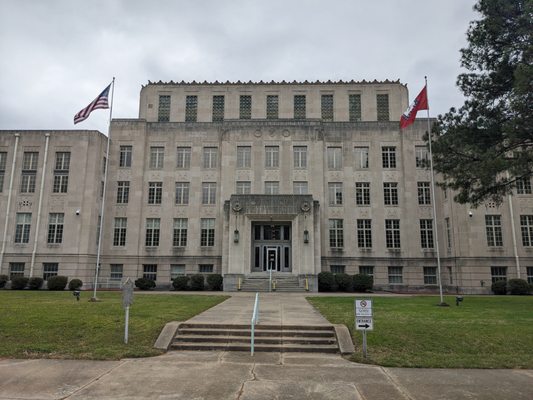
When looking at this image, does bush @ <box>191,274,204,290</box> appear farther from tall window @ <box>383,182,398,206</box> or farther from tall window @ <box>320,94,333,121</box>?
tall window @ <box>320,94,333,121</box>

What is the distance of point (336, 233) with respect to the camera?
37812mm

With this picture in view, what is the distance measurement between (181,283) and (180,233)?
5.49m

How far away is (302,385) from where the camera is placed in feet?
28.7

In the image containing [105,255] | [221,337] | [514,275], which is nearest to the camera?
[221,337]

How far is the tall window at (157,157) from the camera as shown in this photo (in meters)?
39.6

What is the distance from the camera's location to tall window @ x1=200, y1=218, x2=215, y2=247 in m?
37.9

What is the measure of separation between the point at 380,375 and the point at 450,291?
28.4 meters

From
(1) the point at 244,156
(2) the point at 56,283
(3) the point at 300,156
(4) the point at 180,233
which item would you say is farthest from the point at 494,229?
(2) the point at 56,283

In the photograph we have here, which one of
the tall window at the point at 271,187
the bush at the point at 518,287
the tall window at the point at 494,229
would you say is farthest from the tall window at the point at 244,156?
the bush at the point at 518,287

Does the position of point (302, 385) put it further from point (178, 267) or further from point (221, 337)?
point (178, 267)

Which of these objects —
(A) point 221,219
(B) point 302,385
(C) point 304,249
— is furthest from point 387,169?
(B) point 302,385

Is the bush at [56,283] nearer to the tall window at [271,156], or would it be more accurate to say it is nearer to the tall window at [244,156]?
the tall window at [244,156]

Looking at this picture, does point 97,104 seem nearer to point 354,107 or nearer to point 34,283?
point 34,283

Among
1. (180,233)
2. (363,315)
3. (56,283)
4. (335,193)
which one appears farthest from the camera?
(335,193)
